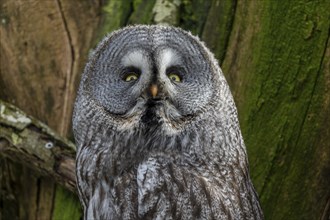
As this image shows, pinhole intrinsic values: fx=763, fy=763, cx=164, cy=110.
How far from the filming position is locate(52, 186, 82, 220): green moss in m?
4.29

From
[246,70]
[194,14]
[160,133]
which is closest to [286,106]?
[246,70]

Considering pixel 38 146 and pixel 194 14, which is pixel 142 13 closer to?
pixel 194 14

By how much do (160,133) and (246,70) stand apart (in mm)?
884

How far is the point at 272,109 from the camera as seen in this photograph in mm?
3816

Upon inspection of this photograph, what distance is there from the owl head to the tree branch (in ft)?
2.73

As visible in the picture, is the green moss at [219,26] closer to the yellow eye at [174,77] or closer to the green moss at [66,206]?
the yellow eye at [174,77]

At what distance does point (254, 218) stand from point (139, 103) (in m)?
0.67

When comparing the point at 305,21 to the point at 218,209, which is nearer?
the point at 218,209

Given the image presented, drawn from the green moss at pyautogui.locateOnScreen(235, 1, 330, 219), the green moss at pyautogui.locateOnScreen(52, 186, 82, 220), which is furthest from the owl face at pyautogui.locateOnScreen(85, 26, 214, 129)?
the green moss at pyautogui.locateOnScreen(52, 186, 82, 220)

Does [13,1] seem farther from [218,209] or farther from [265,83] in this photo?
[218,209]

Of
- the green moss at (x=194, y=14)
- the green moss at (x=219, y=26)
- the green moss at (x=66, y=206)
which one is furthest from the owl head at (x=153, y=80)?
the green moss at (x=66, y=206)

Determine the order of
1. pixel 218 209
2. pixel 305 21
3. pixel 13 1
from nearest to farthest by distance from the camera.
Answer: pixel 218 209 → pixel 305 21 → pixel 13 1

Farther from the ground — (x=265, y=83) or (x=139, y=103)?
(x=265, y=83)

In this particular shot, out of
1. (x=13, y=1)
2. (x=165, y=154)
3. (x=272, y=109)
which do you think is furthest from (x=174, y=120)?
(x=13, y=1)
